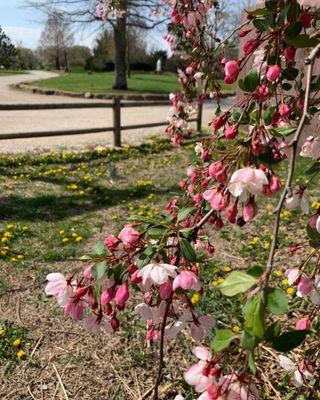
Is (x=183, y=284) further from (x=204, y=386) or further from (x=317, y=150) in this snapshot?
(x=317, y=150)

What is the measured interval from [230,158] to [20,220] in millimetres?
3541

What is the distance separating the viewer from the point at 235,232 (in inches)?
154

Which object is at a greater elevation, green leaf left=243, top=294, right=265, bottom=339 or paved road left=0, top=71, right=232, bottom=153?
green leaf left=243, top=294, right=265, bottom=339

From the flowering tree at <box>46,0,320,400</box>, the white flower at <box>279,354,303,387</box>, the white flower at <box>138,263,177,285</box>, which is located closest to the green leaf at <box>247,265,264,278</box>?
the flowering tree at <box>46,0,320,400</box>

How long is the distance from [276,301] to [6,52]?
157 feet

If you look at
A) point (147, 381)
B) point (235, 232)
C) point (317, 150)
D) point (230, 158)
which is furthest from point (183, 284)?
point (235, 232)

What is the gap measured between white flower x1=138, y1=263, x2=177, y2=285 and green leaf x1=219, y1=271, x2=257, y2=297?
22 centimetres

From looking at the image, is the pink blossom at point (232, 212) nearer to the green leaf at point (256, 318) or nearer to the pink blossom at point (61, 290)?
the green leaf at point (256, 318)

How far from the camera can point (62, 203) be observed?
15.3 feet

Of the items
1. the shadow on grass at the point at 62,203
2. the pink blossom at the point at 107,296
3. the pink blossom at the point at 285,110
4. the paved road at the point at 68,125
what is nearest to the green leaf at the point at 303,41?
the pink blossom at the point at 285,110

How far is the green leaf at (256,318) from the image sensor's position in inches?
24.7

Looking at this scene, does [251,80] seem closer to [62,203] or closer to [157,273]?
[157,273]

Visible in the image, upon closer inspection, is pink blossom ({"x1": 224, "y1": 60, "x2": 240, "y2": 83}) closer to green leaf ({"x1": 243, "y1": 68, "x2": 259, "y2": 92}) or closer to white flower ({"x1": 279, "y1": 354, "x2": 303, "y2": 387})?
green leaf ({"x1": 243, "y1": 68, "x2": 259, "y2": 92})

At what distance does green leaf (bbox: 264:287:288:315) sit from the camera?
648mm
